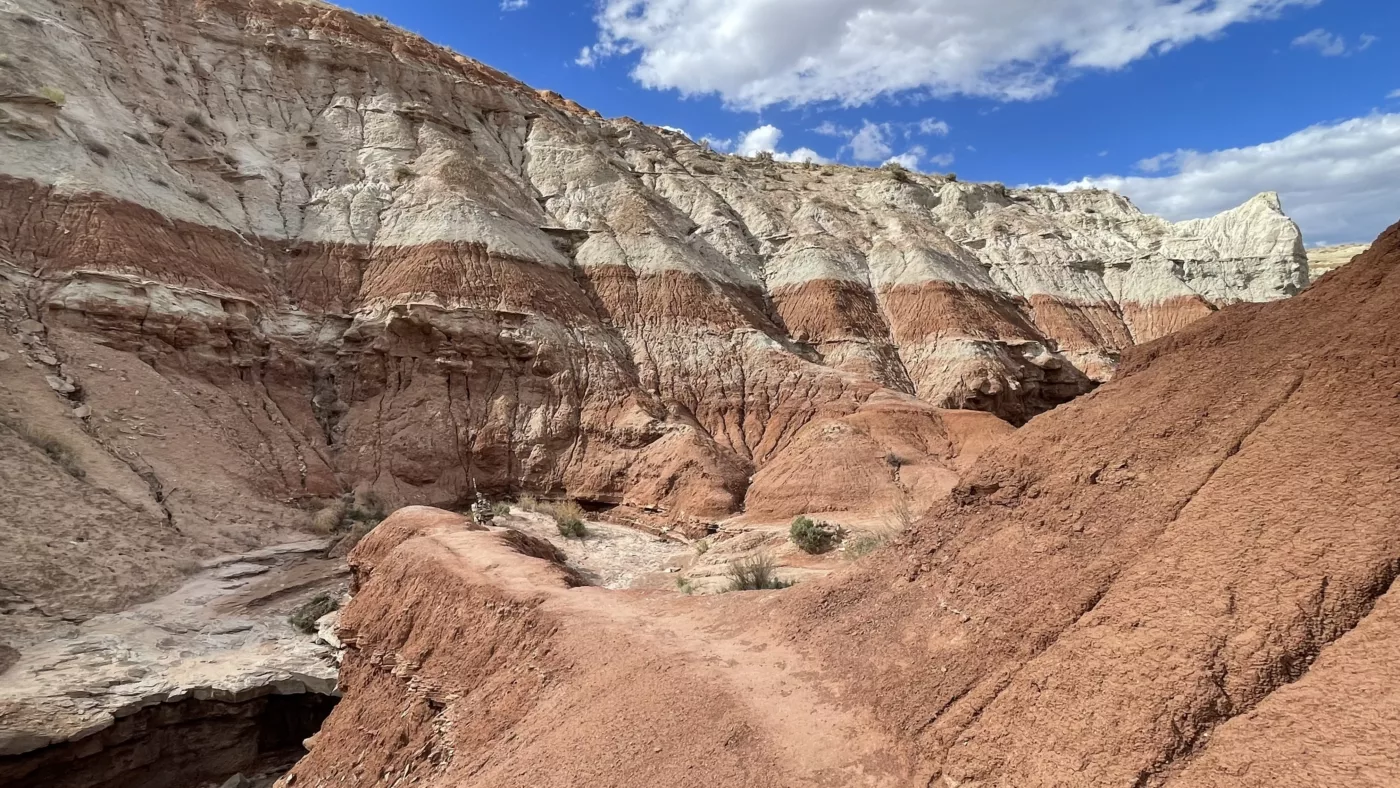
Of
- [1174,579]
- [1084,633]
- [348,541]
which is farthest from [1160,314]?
[1084,633]

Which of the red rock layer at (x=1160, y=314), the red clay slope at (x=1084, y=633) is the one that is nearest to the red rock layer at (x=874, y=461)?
the red clay slope at (x=1084, y=633)

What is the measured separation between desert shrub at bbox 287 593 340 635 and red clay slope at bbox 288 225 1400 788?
5.65 m

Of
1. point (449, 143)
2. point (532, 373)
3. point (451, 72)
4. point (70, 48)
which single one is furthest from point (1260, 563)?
point (451, 72)

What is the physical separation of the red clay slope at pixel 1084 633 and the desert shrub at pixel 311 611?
18.5 feet

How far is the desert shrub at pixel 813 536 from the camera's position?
14477 mm

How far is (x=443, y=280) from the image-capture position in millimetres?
24625

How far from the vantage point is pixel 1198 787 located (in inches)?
119

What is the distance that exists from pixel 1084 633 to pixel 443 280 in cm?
2410

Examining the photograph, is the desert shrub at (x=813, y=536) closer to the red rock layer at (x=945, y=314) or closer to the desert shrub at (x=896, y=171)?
the red rock layer at (x=945, y=314)

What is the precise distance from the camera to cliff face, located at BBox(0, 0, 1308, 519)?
19.4 metres

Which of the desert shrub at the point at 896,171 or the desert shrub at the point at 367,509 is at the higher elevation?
the desert shrub at the point at 896,171

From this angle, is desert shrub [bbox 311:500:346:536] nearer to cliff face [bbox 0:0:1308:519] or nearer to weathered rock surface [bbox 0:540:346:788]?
cliff face [bbox 0:0:1308:519]

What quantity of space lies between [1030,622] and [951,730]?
2.92 ft

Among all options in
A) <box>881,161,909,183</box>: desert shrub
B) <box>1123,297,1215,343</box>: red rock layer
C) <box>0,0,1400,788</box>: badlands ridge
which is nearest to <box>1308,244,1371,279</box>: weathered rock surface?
<box>0,0,1400,788</box>: badlands ridge
